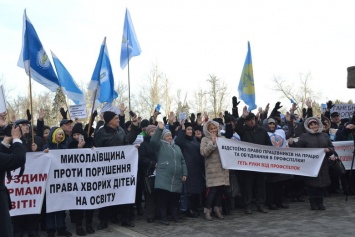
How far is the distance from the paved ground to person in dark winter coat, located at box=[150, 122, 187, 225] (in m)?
0.40

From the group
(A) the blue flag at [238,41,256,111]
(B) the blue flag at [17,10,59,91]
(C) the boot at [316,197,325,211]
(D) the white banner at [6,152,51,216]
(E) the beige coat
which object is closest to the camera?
(D) the white banner at [6,152,51,216]

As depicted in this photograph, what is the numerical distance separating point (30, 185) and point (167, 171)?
2.44 m

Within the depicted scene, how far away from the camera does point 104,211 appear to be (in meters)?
7.70

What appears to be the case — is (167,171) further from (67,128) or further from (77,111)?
(77,111)

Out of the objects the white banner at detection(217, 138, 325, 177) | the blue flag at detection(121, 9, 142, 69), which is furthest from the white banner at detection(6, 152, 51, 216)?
the blue flag at detection(121, 9, 142, 69)

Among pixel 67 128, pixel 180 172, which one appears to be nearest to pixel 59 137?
pixel 67 128

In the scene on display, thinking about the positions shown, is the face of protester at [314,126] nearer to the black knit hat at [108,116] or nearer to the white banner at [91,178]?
the white banner at [91,178]

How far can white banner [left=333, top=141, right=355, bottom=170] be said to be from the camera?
10.1m

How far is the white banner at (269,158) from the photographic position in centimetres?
842

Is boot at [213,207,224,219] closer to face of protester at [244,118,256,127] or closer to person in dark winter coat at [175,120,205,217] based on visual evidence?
person in dark winter coat at [175,120,205,217]

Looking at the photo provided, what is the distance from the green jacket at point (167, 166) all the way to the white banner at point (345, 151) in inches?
169

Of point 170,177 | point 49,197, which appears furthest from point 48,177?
point 170,177

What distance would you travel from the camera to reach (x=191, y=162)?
8.42m

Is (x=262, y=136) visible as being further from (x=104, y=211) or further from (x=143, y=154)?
(x=104, y=211)
